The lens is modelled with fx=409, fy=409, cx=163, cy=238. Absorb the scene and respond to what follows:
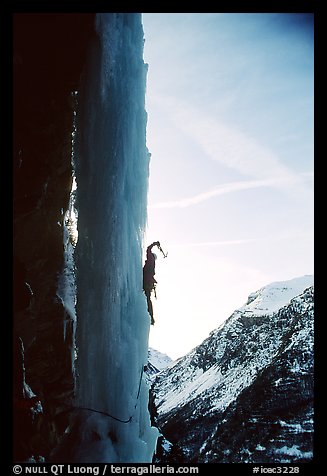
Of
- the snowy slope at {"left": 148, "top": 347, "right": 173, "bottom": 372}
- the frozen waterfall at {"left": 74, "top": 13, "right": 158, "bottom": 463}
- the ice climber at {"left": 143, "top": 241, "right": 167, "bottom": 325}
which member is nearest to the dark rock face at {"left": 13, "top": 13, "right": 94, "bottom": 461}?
the frozen waterfall at {"left": 74, "top": 13, "right": 158, "bottom": 463}

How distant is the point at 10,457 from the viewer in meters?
5.42

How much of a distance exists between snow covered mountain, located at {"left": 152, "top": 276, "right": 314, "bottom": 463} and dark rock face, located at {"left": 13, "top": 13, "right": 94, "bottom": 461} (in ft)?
48.6

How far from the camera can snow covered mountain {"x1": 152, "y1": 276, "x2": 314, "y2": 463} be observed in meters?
47.3

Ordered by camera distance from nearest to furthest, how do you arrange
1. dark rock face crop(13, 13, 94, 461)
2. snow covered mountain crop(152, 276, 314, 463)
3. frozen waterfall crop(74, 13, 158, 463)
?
dark rock face crop(13, 13, 94, 461)
frozen waterfall crop(74, 13, 158, 463)
snow covered mountain crop(152, 276, 314, 463)

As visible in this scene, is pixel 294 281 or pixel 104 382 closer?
pixel 104 382

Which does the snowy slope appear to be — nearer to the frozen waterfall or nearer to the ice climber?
the ice climber

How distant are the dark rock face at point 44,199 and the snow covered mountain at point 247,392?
48.6 ft

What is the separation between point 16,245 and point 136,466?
413 centimetres

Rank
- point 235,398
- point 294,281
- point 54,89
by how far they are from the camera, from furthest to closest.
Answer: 1. point 294,281
2. point 235,398
3. point 54,89

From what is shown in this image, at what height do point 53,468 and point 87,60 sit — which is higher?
point 87,60

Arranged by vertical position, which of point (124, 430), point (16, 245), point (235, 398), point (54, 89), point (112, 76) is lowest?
A: point (235, 398)

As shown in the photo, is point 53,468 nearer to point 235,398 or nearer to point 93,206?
point 93,206

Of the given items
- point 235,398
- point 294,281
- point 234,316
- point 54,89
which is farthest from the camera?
point 294,281

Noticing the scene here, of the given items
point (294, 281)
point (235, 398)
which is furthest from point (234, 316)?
point (235, 398)
